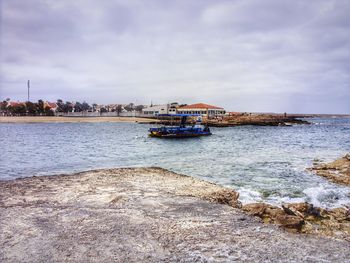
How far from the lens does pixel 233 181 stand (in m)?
15.8

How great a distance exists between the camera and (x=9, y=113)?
110m

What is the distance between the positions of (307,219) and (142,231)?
4.97 m

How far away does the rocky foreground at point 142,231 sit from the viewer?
248 inches

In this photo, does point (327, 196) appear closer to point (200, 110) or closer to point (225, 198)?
point (225, 198)

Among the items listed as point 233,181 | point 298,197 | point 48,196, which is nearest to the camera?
point 48,196

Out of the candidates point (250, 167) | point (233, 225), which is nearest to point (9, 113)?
point (250, 167)

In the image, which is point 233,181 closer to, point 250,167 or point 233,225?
point 250,167

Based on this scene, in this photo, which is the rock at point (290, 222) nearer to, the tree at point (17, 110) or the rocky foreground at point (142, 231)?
the rocky foreground at point (142, 231)

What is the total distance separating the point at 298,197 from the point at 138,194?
673cm

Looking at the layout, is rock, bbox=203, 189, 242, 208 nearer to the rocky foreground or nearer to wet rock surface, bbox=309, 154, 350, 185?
the rocky foreground

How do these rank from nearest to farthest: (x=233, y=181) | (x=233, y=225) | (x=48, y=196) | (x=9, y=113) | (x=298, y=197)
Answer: (x=233, y=225) → (x=48, y=196) → (x=298, y=197) → (x=233, y=181) → (x=9, y=113)

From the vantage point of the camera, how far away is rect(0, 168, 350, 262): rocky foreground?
6.31 m

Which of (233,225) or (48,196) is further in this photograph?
(48,196)

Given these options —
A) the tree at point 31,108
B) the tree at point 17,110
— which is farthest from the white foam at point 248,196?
the tree at point 17,110
